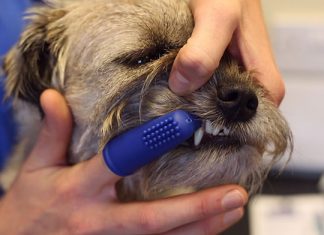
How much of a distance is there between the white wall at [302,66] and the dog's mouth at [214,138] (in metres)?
0.76

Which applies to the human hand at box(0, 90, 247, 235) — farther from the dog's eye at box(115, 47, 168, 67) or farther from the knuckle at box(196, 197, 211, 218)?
the dog's eye at box(115, 47, 168, 67)

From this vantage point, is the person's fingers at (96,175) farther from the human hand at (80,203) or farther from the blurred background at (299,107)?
the blurred background at (299,107)

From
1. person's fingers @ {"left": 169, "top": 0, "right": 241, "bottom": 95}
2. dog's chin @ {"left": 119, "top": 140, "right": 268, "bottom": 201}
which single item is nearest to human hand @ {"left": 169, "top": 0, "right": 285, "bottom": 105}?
person's fingers @ {"left": 169, "top": 0, "right": 241, "bottom": 95}

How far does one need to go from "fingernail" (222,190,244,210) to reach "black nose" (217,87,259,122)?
13 centimetres

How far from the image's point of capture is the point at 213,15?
86cm

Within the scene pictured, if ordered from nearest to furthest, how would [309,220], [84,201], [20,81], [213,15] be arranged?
[213,15], [84,201], [20,81], [309,220]

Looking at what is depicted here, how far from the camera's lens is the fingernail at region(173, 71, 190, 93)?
80cm

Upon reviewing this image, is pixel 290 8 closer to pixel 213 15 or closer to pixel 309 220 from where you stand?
pixel 309 220

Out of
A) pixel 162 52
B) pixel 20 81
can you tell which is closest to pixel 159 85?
pixel 162 52

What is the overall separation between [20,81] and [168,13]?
0.35m

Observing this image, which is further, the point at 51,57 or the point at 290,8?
the point at 290,8

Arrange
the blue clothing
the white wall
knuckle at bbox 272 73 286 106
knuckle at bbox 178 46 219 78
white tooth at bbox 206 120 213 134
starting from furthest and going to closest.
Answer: the white wall → the blue clothing → knuckle at bbox 272 73 286 106 → white tooth at bbox 206 120 213 134 → knuckle at bbox 178 46 219 78

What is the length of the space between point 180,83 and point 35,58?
0.44 metres

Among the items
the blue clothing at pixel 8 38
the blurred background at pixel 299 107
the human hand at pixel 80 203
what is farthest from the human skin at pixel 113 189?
the blurred background at pixel 299 107
